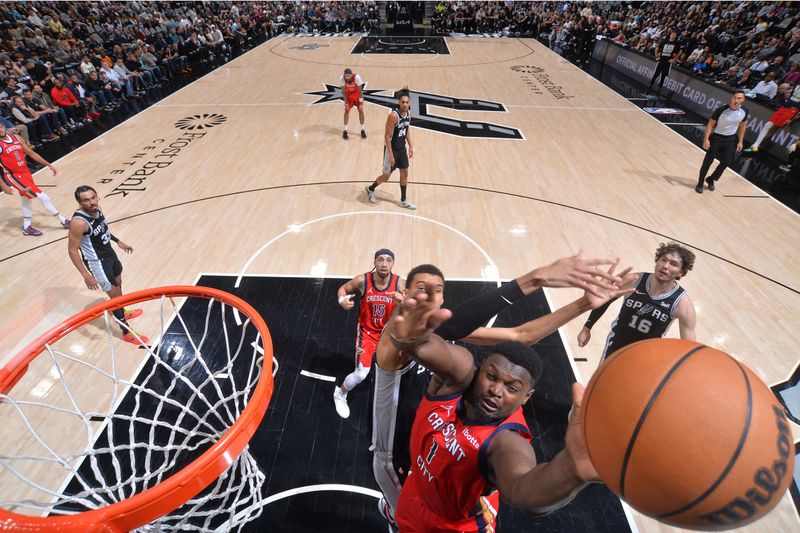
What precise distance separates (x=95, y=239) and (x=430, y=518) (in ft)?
13.4

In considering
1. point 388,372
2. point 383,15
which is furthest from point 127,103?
point 383,15

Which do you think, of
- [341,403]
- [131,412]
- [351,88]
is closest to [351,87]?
[351,88]

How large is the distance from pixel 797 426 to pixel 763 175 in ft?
22.1

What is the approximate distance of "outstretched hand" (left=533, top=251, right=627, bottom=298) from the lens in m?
1.92

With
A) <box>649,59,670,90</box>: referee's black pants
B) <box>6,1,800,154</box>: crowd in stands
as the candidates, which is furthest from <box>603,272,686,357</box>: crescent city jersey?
<box>649,59,670,90</box>: referee's black pants

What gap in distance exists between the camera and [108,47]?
52.6ft

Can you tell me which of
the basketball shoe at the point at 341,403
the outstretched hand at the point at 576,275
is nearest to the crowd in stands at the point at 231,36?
the basketball shoe at the point at 341,403

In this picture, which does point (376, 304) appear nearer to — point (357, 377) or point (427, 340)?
point (357, 377)

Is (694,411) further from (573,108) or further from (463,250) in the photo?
(573,108)

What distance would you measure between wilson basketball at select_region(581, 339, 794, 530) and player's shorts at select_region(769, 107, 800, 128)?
34.9ft

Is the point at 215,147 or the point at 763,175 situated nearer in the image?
the point at 763,175

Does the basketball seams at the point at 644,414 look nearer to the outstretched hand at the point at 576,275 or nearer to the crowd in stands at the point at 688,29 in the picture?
the outstretched hand at the point at 576,275

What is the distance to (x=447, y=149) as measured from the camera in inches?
370

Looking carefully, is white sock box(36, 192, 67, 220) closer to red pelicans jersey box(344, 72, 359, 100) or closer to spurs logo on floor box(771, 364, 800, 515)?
red pelicans jersey box(344, 72, 359, 100)
